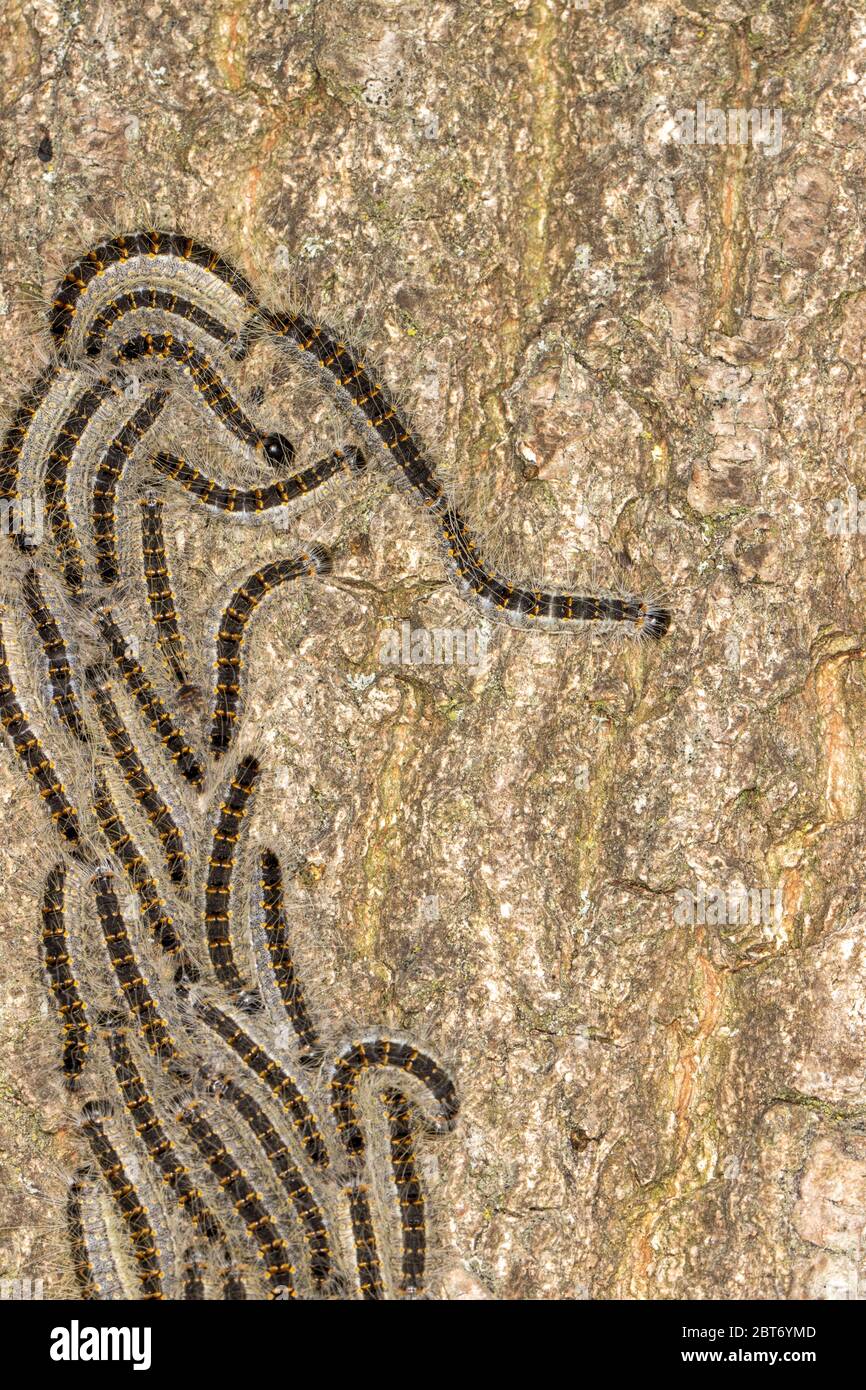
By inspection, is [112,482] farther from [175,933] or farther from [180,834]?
[175,933]

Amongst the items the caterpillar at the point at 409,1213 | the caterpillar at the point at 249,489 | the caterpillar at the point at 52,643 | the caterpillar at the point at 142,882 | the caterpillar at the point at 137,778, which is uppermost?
the caterpillar at the point at 249,489

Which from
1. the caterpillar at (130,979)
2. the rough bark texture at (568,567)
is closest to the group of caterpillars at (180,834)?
the caterpillar at (130,979)

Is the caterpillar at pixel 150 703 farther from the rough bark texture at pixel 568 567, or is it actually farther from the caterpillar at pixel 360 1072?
the caterpillar at pixel 360 1072

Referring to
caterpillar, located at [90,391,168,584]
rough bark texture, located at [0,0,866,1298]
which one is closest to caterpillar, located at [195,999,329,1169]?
rough bark texture, located at [0,0,866,1298]

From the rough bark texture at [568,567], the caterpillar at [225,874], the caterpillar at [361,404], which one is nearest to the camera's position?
the rough bark texture at [568,567]

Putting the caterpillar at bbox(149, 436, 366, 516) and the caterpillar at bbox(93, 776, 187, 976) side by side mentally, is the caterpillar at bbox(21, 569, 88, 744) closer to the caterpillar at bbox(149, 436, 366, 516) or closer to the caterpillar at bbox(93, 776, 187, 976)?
the caterpillar at bbox(93, 776, 187, 976)
